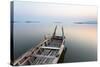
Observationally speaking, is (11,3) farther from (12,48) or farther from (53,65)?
(53,65)

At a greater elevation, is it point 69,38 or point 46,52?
point 69,38
